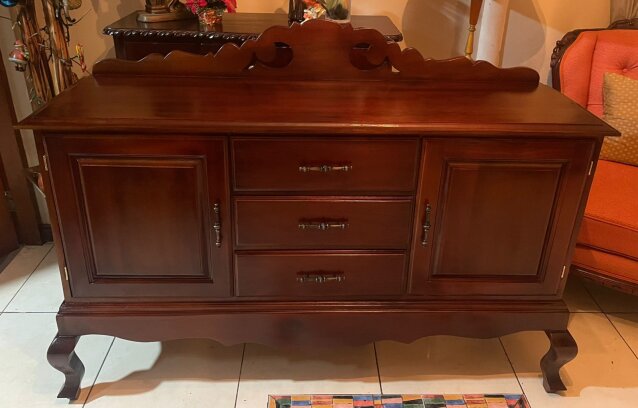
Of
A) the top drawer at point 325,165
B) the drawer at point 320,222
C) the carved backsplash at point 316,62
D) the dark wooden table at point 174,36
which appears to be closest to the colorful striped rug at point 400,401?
the drawer at point 320,222

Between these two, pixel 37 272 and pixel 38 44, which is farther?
pixel 37 272

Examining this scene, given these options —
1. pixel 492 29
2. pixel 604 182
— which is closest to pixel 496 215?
pixel 604 182

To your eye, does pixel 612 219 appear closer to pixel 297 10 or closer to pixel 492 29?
pixel 492 29

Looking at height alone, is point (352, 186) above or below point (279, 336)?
above

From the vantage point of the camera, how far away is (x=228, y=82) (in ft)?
5.01

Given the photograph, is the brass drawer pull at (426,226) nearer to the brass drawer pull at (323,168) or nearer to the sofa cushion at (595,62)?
the brass drawer pull at (323,168)

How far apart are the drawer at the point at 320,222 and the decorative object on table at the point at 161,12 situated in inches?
27.7

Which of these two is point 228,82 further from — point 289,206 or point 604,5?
point 604,5

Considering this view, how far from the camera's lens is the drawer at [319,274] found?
1.42m

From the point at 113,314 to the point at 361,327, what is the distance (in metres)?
0.64

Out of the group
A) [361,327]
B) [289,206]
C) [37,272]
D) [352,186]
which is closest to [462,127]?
[352,186]

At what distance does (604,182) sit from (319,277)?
104 cm

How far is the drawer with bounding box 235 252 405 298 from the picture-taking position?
1420 millimetres

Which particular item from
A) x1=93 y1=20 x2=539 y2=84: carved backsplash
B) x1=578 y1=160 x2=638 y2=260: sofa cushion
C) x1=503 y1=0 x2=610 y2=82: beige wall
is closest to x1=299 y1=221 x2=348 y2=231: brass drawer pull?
x1=93 y1=20 x2=539 y2=84: carved backsplash
